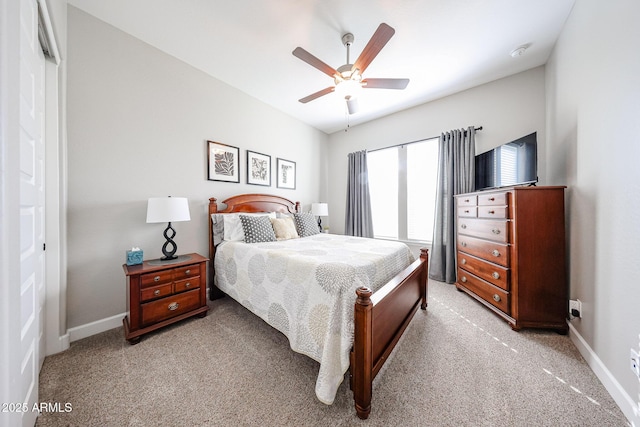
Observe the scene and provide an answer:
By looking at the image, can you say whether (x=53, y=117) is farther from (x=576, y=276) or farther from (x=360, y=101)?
(x=576, y=276)

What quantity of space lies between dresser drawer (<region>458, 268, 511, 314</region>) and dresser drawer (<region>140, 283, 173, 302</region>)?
3274 mm

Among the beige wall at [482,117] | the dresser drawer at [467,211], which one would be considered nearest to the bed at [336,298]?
the dresser drawer at [467,211]

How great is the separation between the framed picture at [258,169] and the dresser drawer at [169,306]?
1791mm

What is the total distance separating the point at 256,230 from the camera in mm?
2535

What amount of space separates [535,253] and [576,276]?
305 millimetres

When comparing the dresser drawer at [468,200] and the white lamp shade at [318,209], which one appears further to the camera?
the white lamp shade at [318,209]

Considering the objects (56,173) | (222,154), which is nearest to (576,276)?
(222,154)

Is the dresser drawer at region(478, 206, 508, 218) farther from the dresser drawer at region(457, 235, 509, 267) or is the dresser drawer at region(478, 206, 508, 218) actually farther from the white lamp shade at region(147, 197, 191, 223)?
the white lamp shade at region(147, 197, 191, 223)

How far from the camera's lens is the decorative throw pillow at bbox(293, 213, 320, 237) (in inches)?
124

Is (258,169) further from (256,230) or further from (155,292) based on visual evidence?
(155,292)

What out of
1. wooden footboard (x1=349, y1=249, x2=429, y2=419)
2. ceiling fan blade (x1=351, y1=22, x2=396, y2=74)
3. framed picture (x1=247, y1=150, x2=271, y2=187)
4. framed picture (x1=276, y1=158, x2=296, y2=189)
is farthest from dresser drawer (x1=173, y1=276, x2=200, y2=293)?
ceiling fan blade (x1=351, y1=22, x2=396, y2=74)

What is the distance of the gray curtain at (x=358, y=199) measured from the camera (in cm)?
418

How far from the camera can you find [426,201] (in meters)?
3.65

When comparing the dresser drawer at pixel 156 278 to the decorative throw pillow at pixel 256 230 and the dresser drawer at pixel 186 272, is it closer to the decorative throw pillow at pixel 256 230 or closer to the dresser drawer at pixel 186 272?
the dresser drawer at pixel 186 272
